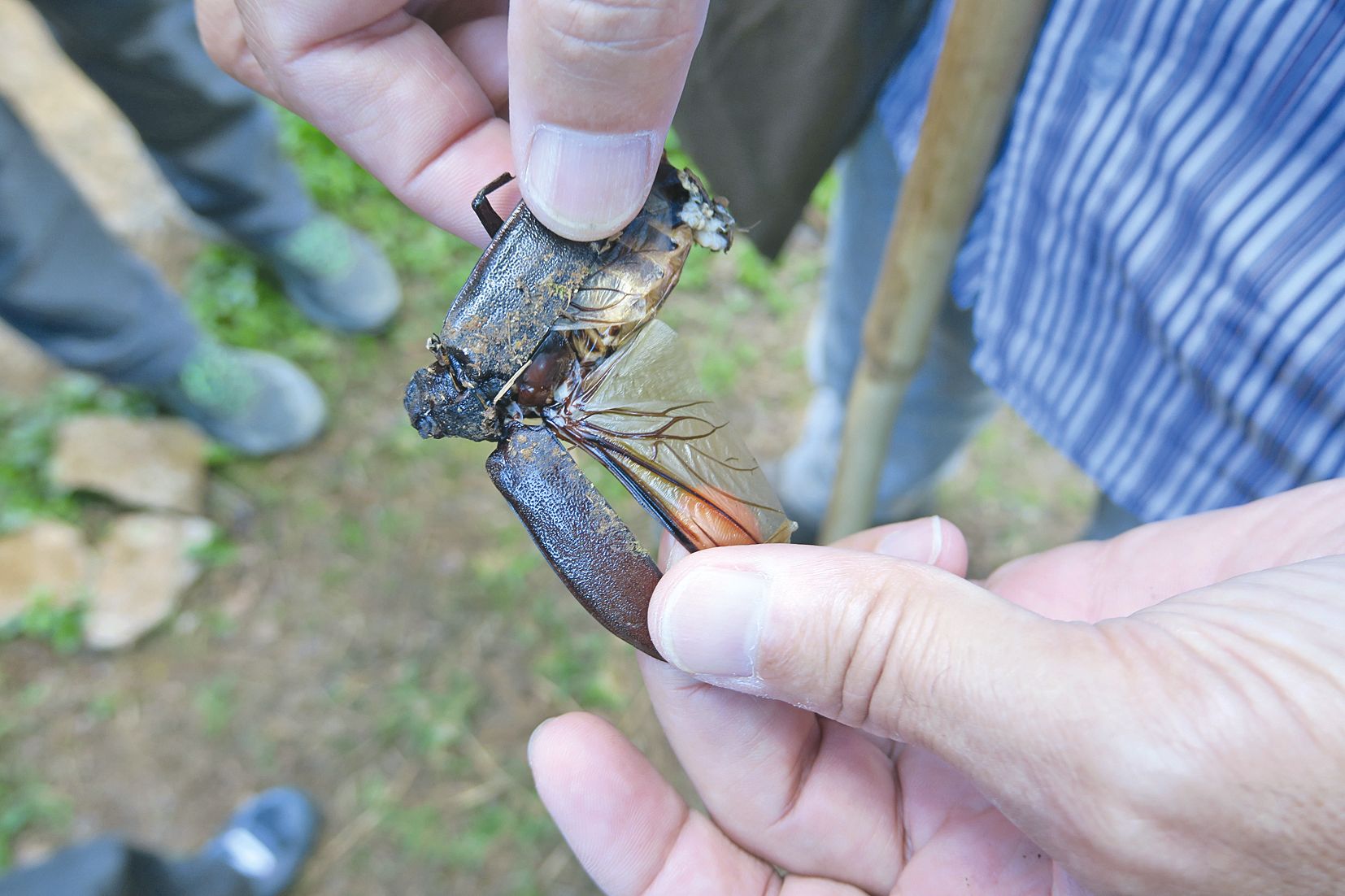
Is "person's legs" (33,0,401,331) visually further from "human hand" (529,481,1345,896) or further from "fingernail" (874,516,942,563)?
"fingernail" (874,516,942,563)

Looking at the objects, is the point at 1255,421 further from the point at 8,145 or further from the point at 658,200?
the point at 8,145

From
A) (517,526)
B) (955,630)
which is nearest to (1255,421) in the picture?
(955,630)

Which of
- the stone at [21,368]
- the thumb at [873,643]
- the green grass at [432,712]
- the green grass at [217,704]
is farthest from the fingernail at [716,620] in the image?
the stone at [21,368]

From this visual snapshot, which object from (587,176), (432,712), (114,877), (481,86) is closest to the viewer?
(587,176)

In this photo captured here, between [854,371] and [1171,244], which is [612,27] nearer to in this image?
[1171,244]

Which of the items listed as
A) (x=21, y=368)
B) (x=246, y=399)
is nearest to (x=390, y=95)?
(x=246, y=399)

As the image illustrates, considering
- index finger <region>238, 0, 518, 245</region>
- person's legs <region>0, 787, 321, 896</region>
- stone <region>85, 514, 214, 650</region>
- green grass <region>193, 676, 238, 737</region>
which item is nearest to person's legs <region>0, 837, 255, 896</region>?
person's legs <region>0, 787, 321, 896</region>
